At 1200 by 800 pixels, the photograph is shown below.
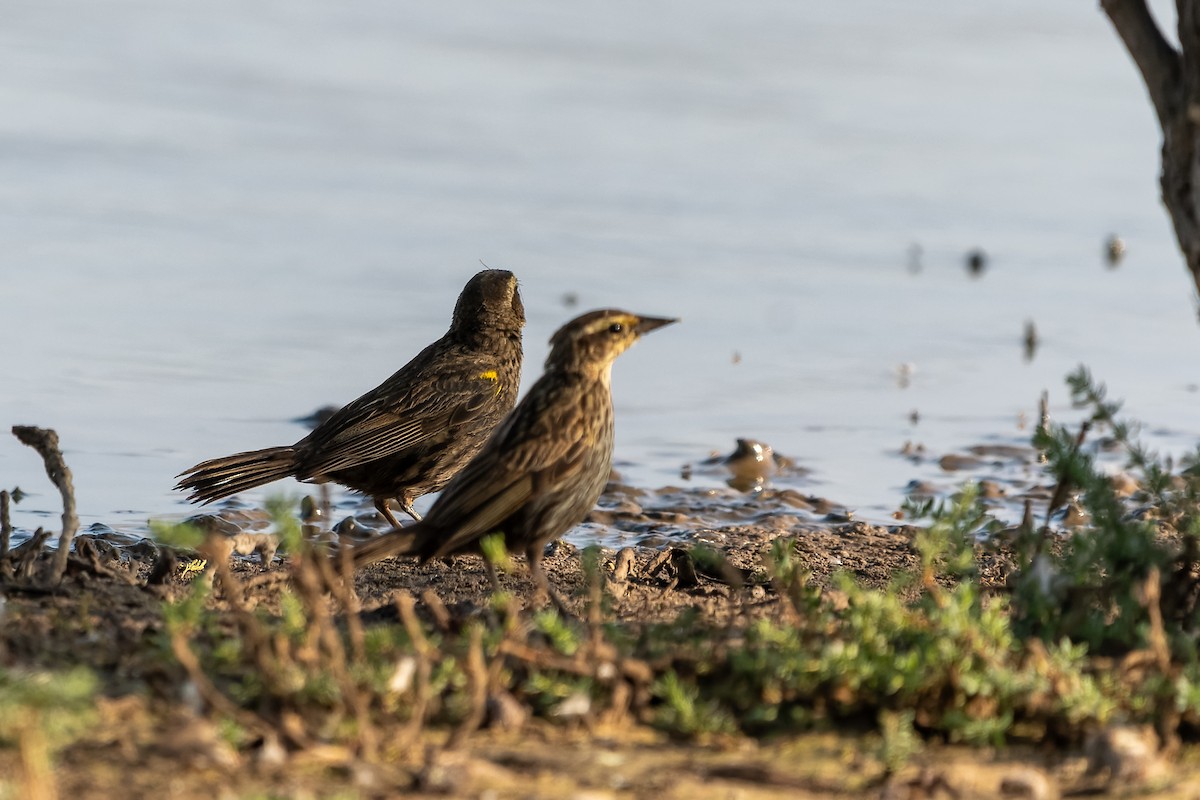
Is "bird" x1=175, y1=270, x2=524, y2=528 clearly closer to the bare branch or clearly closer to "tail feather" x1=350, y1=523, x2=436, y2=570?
"tail feather" x1=350, y1=523, x2=436, y2=570

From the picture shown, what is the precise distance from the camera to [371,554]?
581 centimetres

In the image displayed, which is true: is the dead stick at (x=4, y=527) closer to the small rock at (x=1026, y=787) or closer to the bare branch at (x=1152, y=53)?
the small rock at (x=1026, y=787)

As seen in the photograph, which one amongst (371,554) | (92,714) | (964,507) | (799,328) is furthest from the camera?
(799,328)

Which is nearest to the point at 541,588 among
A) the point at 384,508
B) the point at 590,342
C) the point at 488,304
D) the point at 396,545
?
the point at 396,545

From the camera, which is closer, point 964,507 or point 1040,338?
point 964,507

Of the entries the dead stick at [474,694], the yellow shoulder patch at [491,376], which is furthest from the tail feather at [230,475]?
the dead stick at [474,694]

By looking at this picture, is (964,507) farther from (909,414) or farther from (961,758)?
(909,414)

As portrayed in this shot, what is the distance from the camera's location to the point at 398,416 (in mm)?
9375

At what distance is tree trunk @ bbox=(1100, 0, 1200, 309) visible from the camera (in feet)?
18.0

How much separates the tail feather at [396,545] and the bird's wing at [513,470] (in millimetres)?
43

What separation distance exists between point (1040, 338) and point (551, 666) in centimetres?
967

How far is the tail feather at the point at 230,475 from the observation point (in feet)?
29.1

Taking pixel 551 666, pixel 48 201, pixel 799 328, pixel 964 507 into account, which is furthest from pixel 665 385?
pixel 551 666

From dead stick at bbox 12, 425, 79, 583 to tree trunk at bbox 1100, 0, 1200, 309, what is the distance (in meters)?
3.62
